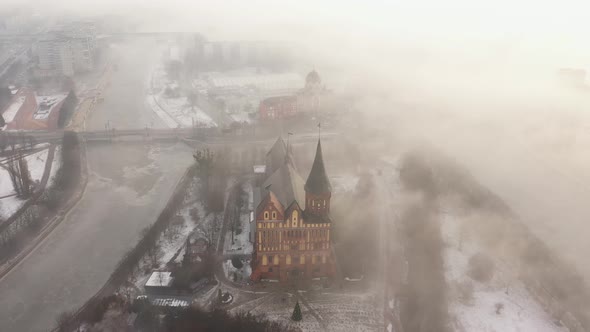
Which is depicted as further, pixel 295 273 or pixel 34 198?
pixel 34 198

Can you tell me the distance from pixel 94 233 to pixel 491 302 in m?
16.5

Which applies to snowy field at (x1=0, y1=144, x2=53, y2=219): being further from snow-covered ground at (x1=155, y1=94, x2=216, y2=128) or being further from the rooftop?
the rooftop

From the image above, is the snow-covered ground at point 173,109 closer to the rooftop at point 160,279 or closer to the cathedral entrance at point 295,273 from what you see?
the rooftop at point 160,279

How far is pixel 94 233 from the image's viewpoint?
22078 mm

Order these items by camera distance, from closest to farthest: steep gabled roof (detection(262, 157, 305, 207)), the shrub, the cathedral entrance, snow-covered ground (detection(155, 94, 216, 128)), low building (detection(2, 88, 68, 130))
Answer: steep gabled roof (detection(262, 157, 305, 207)) < the cathedral entrance < the shrub < low building (detection(2, 88, 68, 130)) < snow-covered ground (detection(155, 94, 216, 128))

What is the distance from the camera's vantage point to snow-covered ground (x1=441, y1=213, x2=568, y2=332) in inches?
648

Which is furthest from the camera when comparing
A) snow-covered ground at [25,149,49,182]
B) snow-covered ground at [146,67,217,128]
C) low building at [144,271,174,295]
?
snow-covered ground at [146,67,217,128]

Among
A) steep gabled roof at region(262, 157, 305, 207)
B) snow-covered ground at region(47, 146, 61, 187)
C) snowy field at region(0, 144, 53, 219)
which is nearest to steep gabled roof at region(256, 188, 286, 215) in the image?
steep gabled roof at region(262, 157, 305, 207)

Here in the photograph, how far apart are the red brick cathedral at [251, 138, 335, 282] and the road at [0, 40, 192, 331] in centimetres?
635

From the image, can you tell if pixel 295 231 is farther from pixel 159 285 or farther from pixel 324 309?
pixel 159 285

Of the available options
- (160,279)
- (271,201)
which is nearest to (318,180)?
(271,201)

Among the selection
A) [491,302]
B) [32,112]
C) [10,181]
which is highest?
[32,112]

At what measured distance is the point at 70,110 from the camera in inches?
1548

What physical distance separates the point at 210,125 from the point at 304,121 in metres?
6.91
